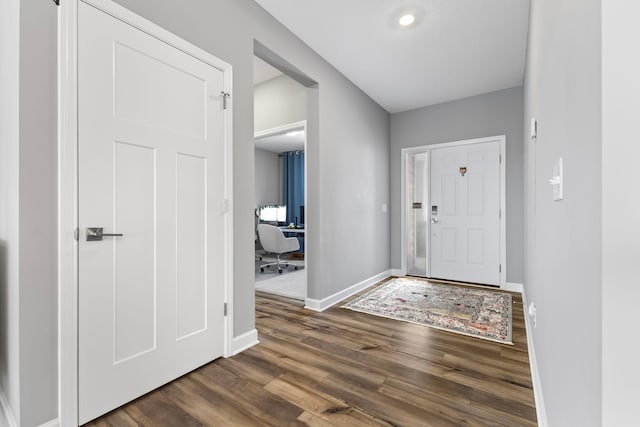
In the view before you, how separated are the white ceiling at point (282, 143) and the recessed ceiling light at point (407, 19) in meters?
3.47

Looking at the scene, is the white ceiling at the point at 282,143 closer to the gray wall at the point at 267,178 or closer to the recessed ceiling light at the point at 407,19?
the gray wall at the point at 267,178

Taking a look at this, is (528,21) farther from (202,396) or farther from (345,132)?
(202,396)

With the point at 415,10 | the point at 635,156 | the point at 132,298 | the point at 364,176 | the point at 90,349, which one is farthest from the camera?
the point at 364,176

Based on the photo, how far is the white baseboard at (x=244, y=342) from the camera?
2082 millimetres

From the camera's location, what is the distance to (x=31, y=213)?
1237mm

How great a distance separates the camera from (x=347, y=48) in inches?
115

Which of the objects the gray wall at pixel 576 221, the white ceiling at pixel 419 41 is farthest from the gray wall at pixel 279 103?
the gray wall at pixel 576 221

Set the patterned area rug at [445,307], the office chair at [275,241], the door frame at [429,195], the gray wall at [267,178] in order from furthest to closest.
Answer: the gray wall at [267,178] → the office chair at [275,241] → the door frame at [429,195] → the patterned area rug at [445,307]

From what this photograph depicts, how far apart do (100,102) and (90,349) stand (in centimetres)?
119

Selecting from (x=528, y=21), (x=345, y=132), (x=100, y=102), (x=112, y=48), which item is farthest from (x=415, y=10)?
(x=100, y=102)

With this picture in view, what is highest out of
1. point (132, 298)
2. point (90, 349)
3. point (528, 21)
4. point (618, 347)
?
point (528, 21)

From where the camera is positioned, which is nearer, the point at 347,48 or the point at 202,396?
the point at 202,396

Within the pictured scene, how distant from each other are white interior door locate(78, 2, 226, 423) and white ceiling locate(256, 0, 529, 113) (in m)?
1.17

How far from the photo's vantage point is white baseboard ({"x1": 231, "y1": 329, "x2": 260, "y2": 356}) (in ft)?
6.83
